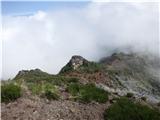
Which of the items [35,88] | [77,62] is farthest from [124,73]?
[35,88]

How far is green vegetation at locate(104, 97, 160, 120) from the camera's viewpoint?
2164cm

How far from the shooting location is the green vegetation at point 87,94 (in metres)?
23.5

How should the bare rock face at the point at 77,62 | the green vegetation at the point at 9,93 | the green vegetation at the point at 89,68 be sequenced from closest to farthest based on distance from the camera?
the green vegetation at the point at 9,93
the green vegetation at the point at 89,68
the bare rock face at the point at 77,62

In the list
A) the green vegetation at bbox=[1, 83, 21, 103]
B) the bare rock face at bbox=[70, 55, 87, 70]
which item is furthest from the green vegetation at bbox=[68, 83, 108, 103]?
the bare rock face at bbox=[70, 55, 87, 70]

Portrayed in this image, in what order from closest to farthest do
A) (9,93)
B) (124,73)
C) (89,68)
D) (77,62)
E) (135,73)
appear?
(9,93)
(89,68)
(124,73)
(77,62)
(135,73)

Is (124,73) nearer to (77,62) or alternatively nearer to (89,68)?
(77,62)

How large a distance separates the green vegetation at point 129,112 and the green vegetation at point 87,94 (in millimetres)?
1219

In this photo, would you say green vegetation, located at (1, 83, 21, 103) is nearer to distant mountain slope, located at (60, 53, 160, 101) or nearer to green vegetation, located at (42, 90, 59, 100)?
green vegetation, located at (42, 90, 59, 100)

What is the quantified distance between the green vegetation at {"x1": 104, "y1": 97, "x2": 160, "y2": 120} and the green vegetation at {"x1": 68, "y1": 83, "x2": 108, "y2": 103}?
4.00 feet

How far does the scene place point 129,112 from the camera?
2198cm

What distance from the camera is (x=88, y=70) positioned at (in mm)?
42562

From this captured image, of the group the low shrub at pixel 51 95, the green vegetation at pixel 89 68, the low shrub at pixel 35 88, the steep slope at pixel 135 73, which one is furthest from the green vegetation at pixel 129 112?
the green vegetation at pixel 89 68

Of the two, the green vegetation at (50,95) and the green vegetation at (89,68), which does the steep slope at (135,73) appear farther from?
the green vegetation at (50,95)

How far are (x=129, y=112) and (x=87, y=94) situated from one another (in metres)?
2.84
